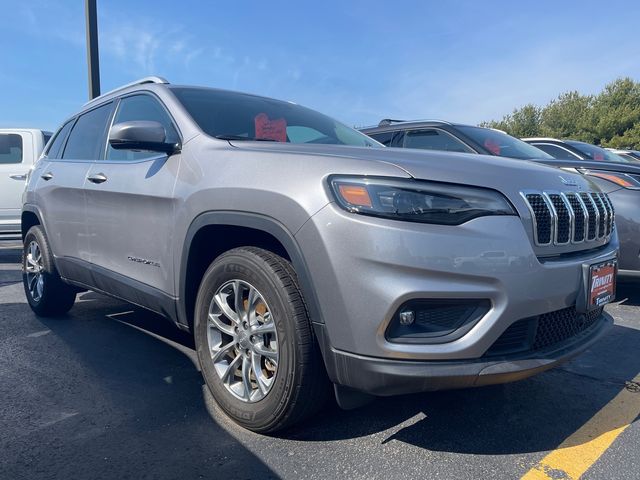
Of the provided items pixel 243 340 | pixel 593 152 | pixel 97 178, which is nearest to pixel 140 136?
pixel 97 178

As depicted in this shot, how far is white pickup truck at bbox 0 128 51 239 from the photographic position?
8008mm

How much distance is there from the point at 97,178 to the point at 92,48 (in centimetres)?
632

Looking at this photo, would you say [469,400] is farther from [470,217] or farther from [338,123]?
[338,123]

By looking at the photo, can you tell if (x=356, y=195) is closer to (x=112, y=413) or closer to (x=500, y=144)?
(x=112, y=413)

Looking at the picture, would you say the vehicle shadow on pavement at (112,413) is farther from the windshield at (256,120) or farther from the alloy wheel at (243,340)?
the windshield at (256,120)

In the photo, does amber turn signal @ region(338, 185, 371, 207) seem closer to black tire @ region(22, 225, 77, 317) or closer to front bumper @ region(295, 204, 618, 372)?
front bumper @ region(295, 204, 618, 372)

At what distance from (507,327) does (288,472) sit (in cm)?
104

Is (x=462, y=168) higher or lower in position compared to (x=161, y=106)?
lower

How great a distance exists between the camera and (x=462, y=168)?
2094mm

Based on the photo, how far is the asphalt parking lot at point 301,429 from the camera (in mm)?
2135

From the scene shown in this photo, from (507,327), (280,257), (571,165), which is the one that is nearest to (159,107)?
(280,257)

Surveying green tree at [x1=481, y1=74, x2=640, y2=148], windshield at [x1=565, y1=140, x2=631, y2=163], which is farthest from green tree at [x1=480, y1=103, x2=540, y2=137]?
windshield at [x1=565, y1=140, x2=631, y2=163]

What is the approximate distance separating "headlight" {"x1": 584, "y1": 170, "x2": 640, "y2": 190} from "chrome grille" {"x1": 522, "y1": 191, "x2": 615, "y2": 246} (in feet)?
7.49

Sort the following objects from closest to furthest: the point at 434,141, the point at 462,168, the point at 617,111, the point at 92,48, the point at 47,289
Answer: the point at 462,168 < the point at 47,289 < the point at 434,141 < the point at 92,48 < the point at 617,111
